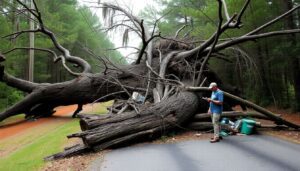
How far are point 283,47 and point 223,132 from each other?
7.03 metres

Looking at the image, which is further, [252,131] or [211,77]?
[211,77]

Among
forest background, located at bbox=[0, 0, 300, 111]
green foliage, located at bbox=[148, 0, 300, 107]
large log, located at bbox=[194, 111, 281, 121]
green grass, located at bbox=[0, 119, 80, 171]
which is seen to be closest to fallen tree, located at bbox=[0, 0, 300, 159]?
large log, located at bbox=[194, 111, 281, 121]

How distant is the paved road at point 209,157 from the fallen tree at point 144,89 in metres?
0.78

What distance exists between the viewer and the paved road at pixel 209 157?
6016 mm

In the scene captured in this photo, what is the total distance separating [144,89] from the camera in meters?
12.4

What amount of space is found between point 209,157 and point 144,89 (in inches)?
240

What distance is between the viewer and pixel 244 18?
53.8ft

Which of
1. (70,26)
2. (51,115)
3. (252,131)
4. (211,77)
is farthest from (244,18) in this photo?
(70,26)

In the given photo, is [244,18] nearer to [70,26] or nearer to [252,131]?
[252,131]

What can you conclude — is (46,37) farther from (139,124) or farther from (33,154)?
(139,124)

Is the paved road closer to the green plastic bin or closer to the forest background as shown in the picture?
the green plastic bin

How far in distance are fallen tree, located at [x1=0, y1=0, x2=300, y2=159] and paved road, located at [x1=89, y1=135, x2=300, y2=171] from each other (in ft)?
2.57

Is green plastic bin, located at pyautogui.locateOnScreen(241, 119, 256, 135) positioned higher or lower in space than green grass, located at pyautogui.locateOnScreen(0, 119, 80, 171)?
higher

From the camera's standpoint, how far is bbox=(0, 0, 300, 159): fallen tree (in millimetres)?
8430
